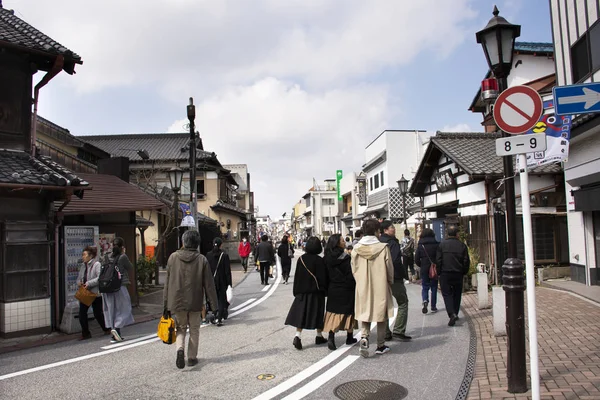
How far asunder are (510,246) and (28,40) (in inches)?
381

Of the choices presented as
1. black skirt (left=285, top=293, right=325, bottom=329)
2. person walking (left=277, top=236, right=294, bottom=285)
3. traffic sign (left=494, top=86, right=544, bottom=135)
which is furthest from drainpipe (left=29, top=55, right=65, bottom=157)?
person walking (left=277, top=236, right=294, bottom=285)

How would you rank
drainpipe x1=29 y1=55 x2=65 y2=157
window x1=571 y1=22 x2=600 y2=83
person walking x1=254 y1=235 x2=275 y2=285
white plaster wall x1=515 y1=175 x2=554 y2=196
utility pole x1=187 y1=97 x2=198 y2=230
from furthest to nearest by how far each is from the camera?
person walking x1=254 y1=235 x2=275 y2=285 → white plaster wall x1=515 y1=175 x2=554 y2=196 → utility pole x1=187 y1=97 x2=198 y2=230 → window x1=571 y1=22 x2=600 y2=83 → drainpipe x1=29 y1=55 x2=65 y2=157

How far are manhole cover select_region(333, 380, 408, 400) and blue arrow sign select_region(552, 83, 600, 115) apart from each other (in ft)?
11.6

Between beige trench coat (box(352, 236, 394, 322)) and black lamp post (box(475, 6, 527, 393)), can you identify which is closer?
black lamp post (box(475, 6, 527, 393))

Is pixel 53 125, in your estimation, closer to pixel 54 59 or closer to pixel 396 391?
pixel 54 59

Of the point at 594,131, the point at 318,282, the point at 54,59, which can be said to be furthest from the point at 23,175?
the point at 594,131

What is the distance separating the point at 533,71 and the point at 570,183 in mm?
10828

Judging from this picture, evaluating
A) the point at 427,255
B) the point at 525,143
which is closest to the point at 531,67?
the point at 427,255

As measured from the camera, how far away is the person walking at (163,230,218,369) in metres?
6.04

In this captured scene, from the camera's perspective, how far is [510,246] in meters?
5.27

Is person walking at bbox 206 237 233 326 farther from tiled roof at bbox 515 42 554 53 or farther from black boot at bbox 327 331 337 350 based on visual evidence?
tiled roof at bbox 515 42 554 53

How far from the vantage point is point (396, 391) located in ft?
16.3

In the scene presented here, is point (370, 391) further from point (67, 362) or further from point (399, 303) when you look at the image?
point (67, 362)

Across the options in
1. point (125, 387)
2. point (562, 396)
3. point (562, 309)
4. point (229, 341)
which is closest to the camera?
point (562, 396)
